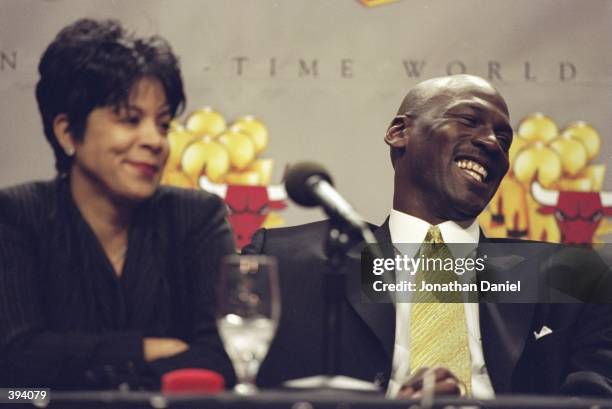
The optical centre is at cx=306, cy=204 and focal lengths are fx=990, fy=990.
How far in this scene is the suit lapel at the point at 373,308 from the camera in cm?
258

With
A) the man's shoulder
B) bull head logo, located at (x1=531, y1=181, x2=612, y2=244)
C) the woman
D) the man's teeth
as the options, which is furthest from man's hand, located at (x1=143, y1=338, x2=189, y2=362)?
bull head logo, located at (x1=531, y1=181, x2=612, y2=244)

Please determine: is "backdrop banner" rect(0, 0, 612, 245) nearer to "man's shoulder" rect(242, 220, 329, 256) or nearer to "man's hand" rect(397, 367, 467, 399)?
"man's shoulder" rect(242, 220, 329, 256)

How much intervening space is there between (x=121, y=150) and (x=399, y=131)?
0.79 meters

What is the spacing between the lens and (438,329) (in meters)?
Answer: 2.58

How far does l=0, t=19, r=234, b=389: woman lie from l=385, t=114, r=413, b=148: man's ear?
0.54m

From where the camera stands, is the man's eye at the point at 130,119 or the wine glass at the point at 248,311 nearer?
the wine glass at the point at 248,311

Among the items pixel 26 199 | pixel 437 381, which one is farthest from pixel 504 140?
pixel 26 199

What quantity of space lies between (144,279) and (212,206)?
0.27 metres

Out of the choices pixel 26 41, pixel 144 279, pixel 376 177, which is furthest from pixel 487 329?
pixel 26 41

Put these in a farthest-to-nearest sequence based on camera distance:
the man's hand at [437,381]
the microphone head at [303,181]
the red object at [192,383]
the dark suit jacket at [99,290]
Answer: the dark suit jacket at [99,290] < the man's hand at [437,381] < the microphone head at [303,181] < the red object at [192,383]

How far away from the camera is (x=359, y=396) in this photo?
5.17 ft

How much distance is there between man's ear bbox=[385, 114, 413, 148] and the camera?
281cm

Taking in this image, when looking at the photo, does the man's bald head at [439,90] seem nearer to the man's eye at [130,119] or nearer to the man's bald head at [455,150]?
the man's bald head at [455,150]

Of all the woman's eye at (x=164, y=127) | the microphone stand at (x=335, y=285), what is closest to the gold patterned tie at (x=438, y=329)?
the woman's eye at (x=164, y=127)
